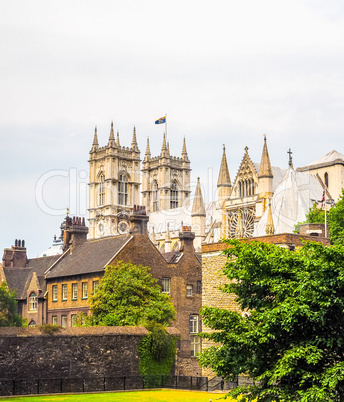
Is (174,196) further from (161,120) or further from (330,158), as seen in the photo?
(330,158)

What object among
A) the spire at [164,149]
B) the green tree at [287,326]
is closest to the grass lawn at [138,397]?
the green tree at [287,326]

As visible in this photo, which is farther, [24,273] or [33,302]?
[24,273]

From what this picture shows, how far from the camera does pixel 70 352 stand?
3559cm

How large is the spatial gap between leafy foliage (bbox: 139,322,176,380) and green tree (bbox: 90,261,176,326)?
3.38 m

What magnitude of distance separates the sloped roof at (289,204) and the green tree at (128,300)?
95.8 feet

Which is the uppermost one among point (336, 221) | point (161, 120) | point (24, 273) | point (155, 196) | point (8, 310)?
point (161, 120)

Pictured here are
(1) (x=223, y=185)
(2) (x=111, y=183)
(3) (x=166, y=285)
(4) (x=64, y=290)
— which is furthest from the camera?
(2) (x=111, y=183)

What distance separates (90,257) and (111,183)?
9728 cm

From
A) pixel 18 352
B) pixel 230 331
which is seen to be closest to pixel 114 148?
pixel 18 352

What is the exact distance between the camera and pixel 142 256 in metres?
51.0

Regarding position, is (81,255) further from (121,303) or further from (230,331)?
(230,331)

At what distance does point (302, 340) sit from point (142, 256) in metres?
30.4

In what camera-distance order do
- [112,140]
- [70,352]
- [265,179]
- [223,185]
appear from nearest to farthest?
[70,352]
[265,179]
[223,185]
[112,140]

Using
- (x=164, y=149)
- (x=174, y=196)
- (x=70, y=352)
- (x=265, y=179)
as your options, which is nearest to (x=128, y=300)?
(x=70, y=352)
